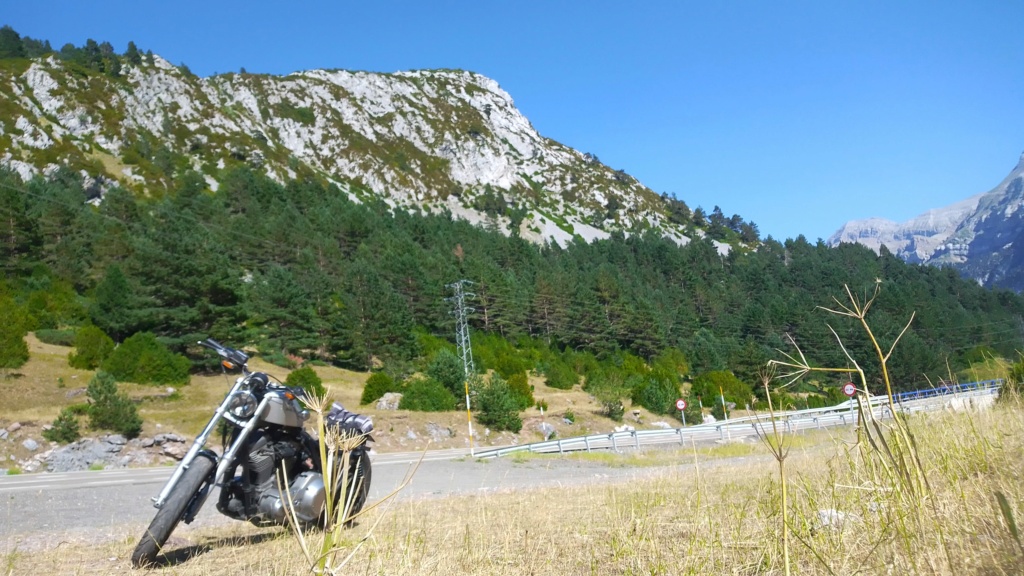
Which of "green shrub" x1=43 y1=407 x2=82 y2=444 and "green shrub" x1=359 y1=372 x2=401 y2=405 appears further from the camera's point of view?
"green shrub" x1=359 y1=372 x2=401 y2=405

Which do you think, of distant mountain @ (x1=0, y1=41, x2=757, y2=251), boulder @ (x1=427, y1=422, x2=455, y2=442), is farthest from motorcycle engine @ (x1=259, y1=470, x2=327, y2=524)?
distant mountain @ (x1=0, y1=41, x2=757, y2=251)

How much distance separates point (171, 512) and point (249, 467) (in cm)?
55

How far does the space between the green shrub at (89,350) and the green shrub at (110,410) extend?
28.2ft

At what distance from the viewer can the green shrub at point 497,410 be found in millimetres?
27797

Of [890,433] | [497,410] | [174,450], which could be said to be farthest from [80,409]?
[890,433]

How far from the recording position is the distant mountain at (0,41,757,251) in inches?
3184

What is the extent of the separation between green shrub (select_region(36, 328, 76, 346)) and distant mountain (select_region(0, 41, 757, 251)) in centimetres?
4146

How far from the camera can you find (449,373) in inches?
1297

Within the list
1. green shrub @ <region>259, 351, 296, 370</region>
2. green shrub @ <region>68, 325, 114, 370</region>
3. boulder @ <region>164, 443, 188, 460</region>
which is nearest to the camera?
boulder @ <region>164, 443, 188, 460</region>

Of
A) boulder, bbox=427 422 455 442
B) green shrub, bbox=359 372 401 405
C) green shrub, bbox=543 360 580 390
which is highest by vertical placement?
green shrub, bbox=543 360 580 390

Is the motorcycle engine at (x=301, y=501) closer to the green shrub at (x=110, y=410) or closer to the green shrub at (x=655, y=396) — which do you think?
the green shrub at (x=110, y=410)

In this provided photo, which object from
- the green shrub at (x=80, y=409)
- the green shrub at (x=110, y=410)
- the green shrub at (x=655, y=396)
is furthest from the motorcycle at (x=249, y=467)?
the green shrub at (x=655, y=396)

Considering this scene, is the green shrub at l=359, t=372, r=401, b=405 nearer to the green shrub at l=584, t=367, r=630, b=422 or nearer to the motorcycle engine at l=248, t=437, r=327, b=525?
the green shrub at l=584, t=367, r=630, b=422

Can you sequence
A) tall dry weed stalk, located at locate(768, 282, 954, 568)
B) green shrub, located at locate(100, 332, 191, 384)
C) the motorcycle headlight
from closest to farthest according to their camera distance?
1. tall dry weed stalk, located at locate(768, 282, 954, 568)
2. the motorcycle headlight
3. green shrub, located at locate(100, 332, 191, 384)
